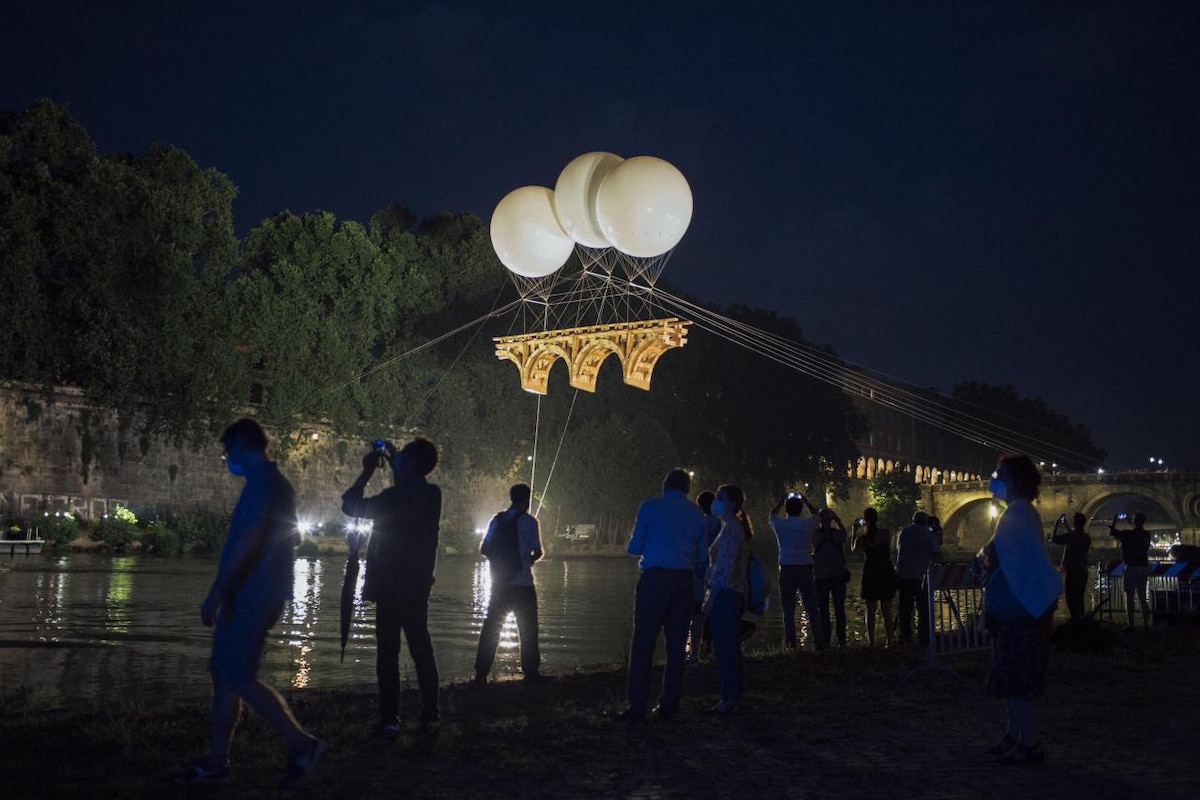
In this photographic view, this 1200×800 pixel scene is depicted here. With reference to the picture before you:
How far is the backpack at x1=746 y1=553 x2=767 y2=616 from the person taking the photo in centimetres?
888

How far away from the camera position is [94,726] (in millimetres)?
6789

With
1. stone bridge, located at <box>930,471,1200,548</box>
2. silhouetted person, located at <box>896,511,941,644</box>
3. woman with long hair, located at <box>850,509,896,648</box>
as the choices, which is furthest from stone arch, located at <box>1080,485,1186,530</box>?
woman with long hair, located at <box>850,509,896,648</box>

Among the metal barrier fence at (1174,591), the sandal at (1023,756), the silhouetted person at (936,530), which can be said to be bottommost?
the sandal at (1023,756)

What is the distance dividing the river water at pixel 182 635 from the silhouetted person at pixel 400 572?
2.28 m

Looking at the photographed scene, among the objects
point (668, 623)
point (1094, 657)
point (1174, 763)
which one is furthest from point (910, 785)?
point (1094, 657)

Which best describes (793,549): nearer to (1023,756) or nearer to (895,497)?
(1023,756)

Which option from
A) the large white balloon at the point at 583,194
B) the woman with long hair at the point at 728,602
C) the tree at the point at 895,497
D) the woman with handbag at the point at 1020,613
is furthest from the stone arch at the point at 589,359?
the tree at the point at 895,497

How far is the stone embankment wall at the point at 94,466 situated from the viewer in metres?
36.5

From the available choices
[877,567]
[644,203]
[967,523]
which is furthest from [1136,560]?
[967,523]

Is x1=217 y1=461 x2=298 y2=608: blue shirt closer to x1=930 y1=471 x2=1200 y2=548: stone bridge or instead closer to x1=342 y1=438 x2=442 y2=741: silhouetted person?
x1=342 y1=438 x2=442 y2=741: silhouetted person

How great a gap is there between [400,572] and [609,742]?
1.54 meters

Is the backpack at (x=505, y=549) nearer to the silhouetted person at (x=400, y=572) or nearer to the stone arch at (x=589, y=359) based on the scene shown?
the silhouetted person at (x=400, y=572)

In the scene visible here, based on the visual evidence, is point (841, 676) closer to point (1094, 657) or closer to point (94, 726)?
point (1094, 657)

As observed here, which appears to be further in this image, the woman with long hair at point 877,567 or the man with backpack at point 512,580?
the woman with long hair at point 877,567
